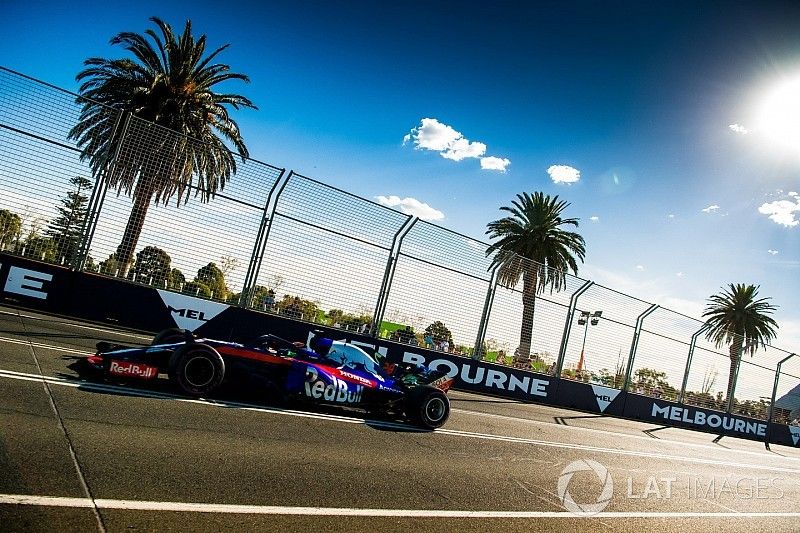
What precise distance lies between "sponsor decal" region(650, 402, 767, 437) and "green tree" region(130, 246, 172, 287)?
16445mm

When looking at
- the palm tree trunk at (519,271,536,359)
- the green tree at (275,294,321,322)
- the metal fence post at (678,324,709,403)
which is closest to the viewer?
the green tree at (275,294,321,322)

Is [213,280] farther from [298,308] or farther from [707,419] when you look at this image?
[707,419]

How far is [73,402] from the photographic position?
4684 mm

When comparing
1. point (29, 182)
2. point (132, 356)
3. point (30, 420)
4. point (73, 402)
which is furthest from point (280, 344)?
point (29, 182)

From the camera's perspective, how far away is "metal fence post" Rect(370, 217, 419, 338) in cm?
1240

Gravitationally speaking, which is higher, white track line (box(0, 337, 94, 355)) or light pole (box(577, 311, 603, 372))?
light pole (box(577, 311, 603, 372))

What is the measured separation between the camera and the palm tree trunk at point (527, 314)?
14594 mm

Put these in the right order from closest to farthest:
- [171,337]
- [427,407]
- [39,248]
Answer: [171,337], [427,407], [39,248]

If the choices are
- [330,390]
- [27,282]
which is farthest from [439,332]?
[27,282]

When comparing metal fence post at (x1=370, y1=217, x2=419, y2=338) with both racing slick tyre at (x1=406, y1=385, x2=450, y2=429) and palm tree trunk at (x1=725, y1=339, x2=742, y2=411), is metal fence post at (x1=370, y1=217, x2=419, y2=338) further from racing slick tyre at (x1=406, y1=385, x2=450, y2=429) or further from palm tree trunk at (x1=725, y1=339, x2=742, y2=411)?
palm tree trunk at (x1=725, y1=339, x2=742, y2=411)

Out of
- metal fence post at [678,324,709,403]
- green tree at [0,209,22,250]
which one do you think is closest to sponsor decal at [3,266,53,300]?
green tree at [0,209,22,250]

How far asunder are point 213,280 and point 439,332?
5915 millimetres

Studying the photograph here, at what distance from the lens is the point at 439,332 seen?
13.3 metres

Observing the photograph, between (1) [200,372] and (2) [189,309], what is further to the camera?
(2) [189,309]
